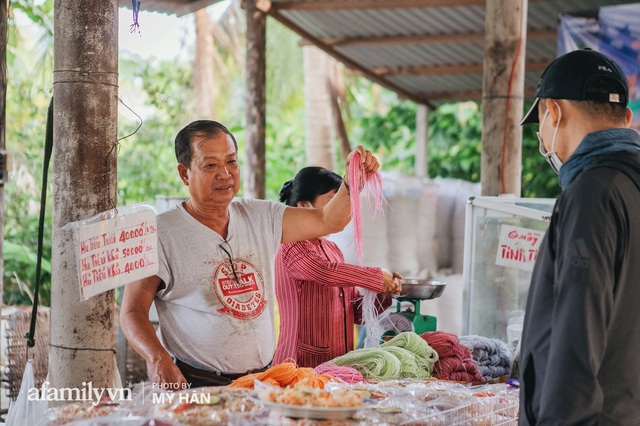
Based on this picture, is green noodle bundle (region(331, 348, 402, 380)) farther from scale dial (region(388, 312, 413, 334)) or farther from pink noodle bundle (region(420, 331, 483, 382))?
scale dial (region(388, 312, 413, 334))

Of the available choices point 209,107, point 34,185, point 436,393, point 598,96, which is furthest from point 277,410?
point 209,107

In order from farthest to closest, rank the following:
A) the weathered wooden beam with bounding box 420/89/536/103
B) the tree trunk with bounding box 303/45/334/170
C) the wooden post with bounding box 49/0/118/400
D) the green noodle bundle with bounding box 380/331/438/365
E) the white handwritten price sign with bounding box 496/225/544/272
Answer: the tree trunk with bounding box 303/45/334/170, the weathered wooden beam with bounding box 420/89/536/103, the white handwritten price sign with bounding box 496/225/544/272, the green noodle bundle with bounding box 380/331/438/365, the wooden post with bounding box 49/0/118/400

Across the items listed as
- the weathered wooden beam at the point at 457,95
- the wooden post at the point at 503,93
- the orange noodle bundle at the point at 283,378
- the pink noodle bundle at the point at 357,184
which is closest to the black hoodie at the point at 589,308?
the orange noodle bundle at the point at 283,378

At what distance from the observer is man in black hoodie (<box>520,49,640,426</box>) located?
6.62 ft

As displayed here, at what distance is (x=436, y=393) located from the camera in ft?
9.31

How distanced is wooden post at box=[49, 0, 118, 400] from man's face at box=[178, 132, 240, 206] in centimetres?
49

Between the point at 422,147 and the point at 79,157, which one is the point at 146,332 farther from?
the point at 422,147

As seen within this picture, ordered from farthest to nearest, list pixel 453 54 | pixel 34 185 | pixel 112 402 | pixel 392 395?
pixel 34 185 < pixel 453 54 < pixel 392 395 < pixel 112 402

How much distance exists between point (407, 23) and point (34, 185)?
21.9 ft

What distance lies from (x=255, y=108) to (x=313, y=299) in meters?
4.10

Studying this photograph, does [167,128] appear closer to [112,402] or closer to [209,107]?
[209,107]

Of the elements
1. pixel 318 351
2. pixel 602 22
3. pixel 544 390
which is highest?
pixel 602 22

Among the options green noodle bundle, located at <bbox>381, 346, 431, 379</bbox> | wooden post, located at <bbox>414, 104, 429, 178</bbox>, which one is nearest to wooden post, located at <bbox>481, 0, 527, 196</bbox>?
green noodle bundle, located at <bbox>381, 346, 431, 379</bbox>

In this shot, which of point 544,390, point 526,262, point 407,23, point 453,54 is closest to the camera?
point 544,390
